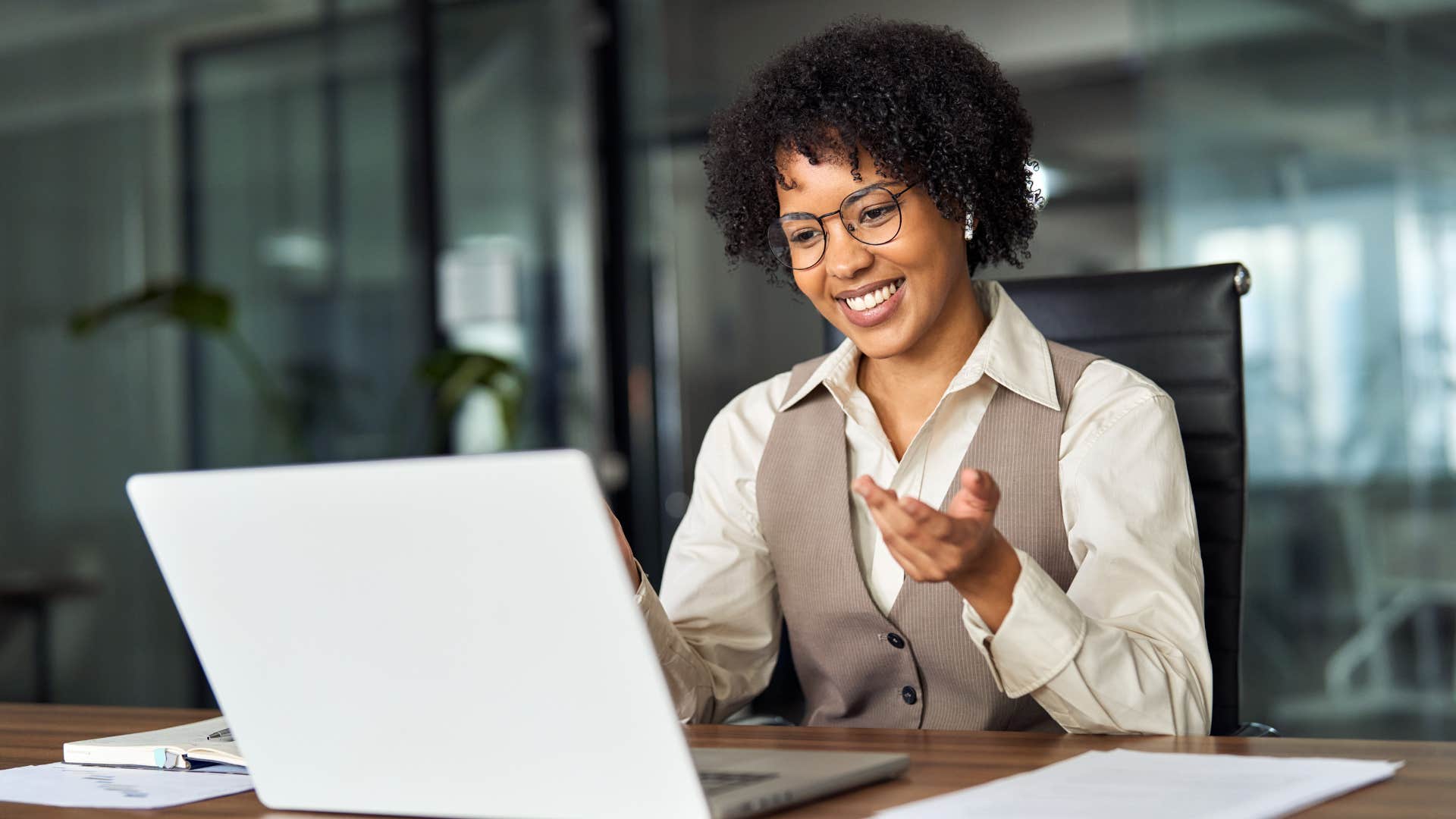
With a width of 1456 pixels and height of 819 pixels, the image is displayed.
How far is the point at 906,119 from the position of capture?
153 cm

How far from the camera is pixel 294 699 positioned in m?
0.89

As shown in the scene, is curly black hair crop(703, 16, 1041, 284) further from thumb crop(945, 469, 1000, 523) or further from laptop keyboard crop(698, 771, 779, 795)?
laptop keyboard crop(698, 771, 779, 795)

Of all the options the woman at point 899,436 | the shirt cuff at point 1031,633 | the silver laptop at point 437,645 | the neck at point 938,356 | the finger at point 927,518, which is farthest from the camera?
the neck at point 938,356

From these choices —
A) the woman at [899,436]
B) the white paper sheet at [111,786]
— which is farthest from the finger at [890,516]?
the white paper sheet at [111,786]

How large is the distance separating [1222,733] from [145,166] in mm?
3314

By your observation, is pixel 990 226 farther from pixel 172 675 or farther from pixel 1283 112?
pixel 172 675

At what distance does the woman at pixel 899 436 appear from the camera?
1397 mm

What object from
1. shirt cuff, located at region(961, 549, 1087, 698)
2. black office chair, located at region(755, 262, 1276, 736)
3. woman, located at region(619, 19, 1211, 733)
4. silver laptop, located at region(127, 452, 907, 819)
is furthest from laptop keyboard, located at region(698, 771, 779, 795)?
black office chair, located at region(755, 262, 1276, 736)

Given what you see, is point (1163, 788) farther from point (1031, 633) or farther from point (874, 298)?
point (874, 298)

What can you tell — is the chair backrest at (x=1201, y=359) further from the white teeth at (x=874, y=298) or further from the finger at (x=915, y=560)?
the finger at (x=915, y=560)

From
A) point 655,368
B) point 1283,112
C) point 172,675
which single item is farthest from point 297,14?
point 1283,112

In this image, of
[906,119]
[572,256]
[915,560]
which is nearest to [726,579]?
[906,119]

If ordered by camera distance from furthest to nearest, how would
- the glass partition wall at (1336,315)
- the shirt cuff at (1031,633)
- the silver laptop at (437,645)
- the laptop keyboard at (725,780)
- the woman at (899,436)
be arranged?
1. the glass partition wall at (1336,315)
2. the woman at (899,436)
3. the shirt cuff at (1031,633)
4. the laptop keyboard at (725,780)
5. the silver laptop at (437,645)

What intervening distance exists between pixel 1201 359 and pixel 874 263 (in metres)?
0.46
